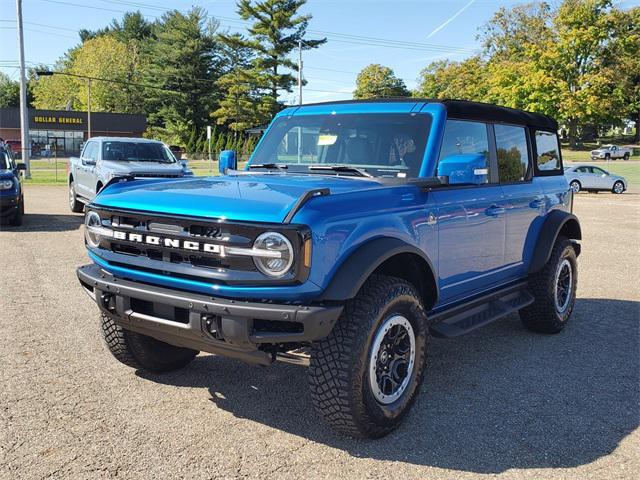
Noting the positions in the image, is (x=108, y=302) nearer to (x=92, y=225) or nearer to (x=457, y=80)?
(x=92, y=225)

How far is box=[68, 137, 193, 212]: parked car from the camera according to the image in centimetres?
1247

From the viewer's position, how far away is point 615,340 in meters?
5.57

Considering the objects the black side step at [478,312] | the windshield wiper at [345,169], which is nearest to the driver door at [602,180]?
the black side step at [478,312]

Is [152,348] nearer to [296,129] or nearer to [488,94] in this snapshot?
[296,129]

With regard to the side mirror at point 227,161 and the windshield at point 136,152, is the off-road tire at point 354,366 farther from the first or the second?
the windshield at point 136,152

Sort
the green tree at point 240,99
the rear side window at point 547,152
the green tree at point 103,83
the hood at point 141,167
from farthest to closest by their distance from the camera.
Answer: the green tree at point 103,83 < the green tree at point 240,99 < the hood at point 141,167 < the rear side window at point 547,152

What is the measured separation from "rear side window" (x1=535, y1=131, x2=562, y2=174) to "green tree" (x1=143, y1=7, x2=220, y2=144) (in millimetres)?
69554

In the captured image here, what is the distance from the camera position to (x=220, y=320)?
3.05 meters

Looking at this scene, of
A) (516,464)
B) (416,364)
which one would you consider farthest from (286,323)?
(516,464)

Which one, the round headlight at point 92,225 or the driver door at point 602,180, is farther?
the driver door at point 602,180

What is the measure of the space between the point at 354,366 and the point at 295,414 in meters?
0.84

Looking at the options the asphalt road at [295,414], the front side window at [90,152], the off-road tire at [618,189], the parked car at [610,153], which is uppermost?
the parked car at [610,153]

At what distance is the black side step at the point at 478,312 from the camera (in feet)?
13.5

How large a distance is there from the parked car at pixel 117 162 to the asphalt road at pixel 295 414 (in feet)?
22.3
